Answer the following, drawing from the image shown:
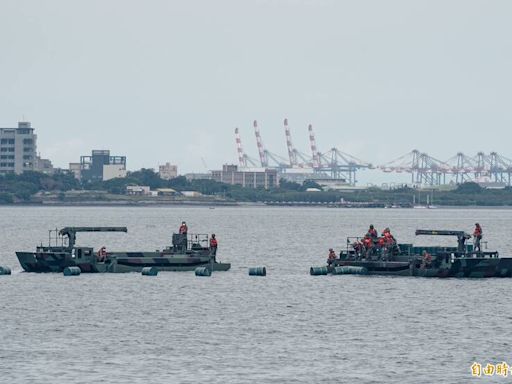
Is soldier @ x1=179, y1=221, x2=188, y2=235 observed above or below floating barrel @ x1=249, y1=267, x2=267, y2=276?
above

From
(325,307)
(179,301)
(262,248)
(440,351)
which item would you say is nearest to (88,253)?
(179,301)

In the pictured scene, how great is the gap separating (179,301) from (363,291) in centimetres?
1246

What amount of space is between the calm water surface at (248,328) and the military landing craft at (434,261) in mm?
987

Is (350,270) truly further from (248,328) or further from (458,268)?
(248,328)

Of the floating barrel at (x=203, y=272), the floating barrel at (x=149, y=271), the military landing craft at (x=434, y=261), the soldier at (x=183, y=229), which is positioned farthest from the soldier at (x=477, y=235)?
the floating barrel at (x=149, y=271)

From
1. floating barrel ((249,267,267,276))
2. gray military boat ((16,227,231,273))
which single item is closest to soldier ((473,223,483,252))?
floating barrel ((249,267,267,276))

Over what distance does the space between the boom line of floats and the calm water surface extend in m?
0.89

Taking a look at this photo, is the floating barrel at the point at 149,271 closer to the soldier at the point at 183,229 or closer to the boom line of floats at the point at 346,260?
the boom line of floats at the point at 346,260

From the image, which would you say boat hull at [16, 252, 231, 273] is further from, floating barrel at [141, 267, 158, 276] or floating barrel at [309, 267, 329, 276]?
floating barrel at [309, 267, 329, 276]

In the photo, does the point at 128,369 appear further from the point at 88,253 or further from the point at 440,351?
the point at 88,253

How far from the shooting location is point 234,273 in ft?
346

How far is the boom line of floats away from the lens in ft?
317

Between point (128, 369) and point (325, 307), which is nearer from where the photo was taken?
point (128, 369)

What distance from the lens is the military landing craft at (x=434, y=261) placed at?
96438 millimetres
